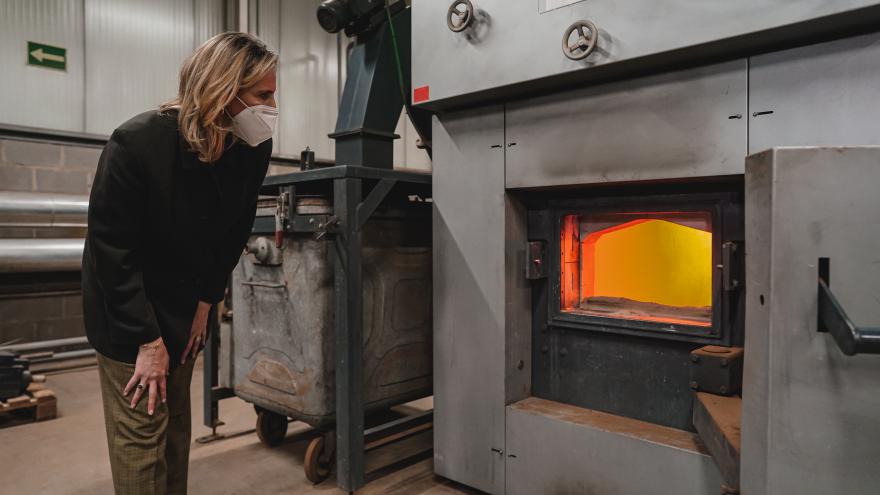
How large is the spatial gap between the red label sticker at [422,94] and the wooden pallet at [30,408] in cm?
254

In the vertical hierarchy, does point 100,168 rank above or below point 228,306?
above

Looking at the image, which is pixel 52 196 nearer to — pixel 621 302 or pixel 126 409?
pixel 126 409

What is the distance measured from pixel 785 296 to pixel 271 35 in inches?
207

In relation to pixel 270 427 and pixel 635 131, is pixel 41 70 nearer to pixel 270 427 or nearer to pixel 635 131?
pixel 270 427

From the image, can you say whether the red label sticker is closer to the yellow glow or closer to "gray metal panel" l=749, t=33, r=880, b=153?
the yellow glow

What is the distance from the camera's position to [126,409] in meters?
1.33

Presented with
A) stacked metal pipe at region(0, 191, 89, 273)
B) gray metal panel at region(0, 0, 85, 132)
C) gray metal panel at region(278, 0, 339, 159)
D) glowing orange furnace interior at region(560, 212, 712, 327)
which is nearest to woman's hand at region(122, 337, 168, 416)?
glowing orange furnace interior at region(560, 212, 712, 327)

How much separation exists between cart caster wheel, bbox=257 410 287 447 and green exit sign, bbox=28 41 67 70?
330 centimetres

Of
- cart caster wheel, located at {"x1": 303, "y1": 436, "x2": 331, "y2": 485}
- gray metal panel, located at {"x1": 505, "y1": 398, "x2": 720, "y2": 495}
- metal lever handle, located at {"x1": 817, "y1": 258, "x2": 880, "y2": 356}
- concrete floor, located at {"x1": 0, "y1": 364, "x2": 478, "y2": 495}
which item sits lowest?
concrete floor, located at {"x1": 0, "y1": 364, "x2": 478, "y2": 495}

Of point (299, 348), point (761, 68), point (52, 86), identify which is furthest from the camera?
point (52, 86)

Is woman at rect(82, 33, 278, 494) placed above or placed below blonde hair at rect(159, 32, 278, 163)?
below

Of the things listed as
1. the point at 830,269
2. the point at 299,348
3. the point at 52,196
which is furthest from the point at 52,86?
the point at 830,269

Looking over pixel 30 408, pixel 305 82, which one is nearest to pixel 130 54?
pixel 305 82

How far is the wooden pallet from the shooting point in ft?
9.26
